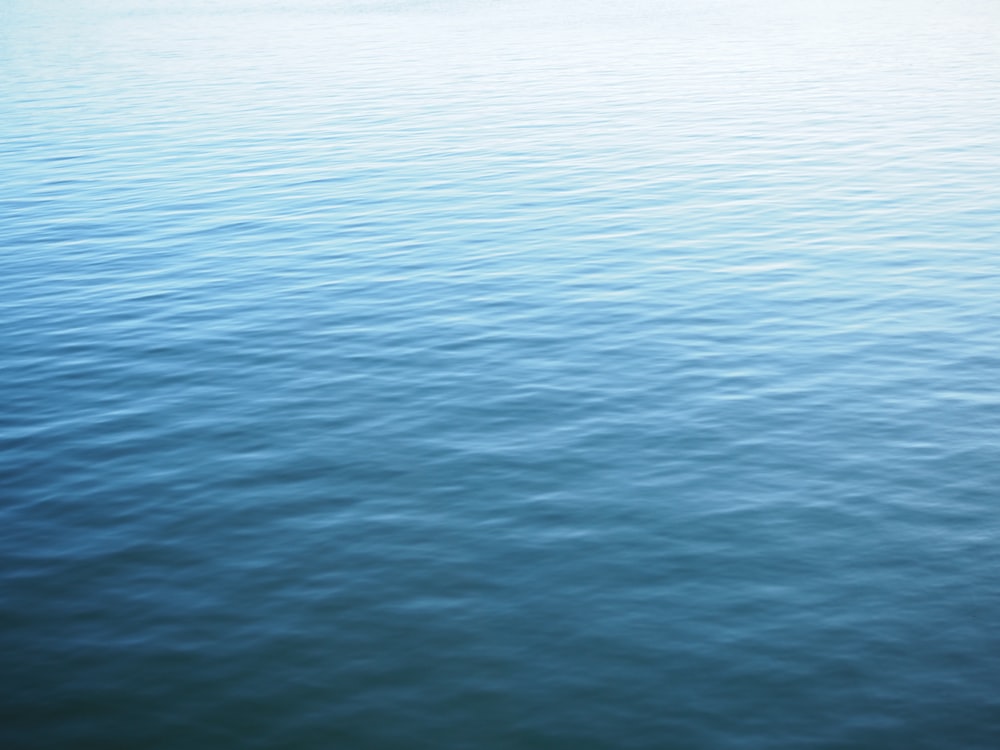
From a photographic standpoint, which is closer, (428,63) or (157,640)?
(157,640)

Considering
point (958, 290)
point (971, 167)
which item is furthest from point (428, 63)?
point (958, 290)

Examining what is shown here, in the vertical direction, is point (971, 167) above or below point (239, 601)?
above

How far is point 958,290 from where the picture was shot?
18875mm

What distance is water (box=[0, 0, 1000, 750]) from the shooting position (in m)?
9.91

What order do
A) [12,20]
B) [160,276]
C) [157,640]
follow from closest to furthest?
[157,640]
[160,276]
[12,20]

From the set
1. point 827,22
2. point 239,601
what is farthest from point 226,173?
point 827,22

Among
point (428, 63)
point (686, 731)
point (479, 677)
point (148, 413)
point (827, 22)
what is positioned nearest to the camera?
point (686, 731)

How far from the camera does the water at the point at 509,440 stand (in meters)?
9.91

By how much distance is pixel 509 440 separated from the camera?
14.5 meters

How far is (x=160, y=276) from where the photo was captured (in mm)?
21859

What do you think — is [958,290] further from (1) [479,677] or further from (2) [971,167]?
(1) [479,677]

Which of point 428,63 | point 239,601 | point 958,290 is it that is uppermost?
point 428,63

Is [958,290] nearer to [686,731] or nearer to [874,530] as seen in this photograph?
[874,530]

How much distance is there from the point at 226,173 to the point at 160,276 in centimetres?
875
